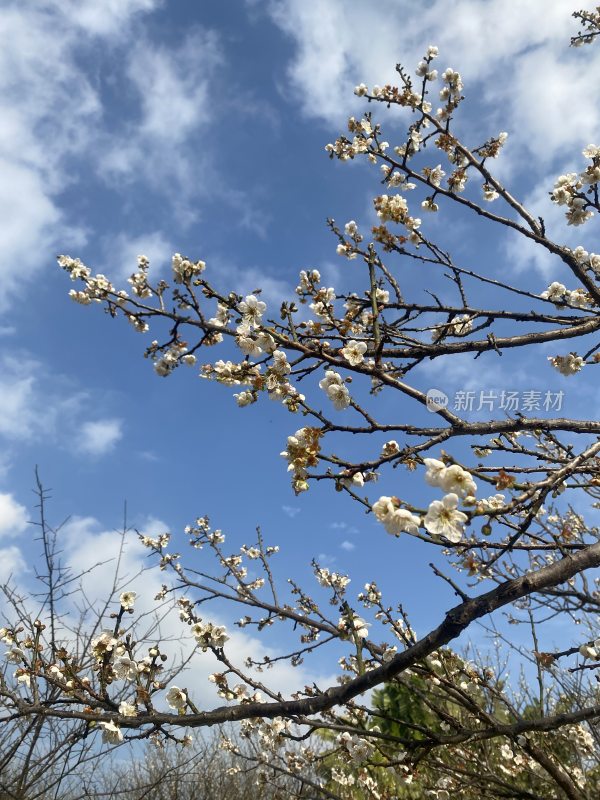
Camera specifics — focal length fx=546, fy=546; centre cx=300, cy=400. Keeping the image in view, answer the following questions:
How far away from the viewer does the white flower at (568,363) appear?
434cm

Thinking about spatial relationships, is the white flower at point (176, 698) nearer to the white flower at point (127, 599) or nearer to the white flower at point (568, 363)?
the white flower at point (127, 599)

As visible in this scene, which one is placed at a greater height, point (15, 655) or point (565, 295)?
point (565, 295)

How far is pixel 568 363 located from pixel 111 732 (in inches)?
159

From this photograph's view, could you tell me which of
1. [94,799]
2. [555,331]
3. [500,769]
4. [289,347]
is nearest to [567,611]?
[500,769]

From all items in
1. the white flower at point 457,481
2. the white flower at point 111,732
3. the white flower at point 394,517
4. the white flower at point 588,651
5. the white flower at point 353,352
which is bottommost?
the white flower at point 111,732

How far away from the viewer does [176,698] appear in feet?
11.4

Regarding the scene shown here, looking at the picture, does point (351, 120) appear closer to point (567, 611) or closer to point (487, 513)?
point (487, 513)

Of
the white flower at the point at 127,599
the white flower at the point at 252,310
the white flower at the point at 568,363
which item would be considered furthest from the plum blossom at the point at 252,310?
the white flower at the point at 568,363

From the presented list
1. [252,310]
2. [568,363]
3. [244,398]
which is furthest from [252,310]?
[568,363]

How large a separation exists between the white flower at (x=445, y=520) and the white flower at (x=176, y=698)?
A: 2.37m

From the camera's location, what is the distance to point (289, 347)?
9.37ft

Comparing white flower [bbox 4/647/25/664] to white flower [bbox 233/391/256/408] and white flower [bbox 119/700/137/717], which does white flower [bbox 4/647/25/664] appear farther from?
white flower [bbox 233/391/256/408]

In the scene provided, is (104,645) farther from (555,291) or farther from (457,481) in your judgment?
(555,291)

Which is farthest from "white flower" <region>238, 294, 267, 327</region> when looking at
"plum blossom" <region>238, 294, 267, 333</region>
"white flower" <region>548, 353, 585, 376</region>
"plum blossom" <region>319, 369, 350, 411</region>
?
"white flower" <region>548, 353, 585, 376</region>
